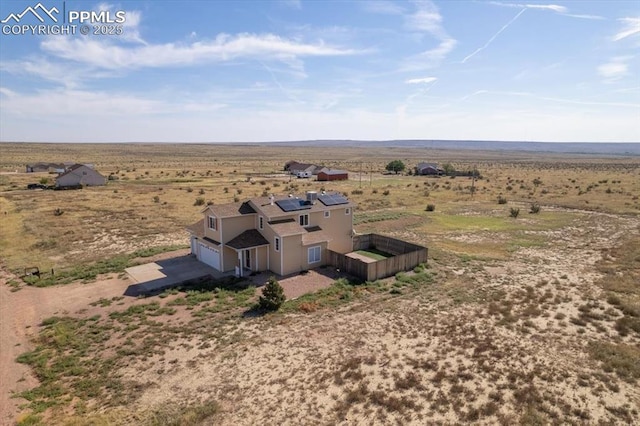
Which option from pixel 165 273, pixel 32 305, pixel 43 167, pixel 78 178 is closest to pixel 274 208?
pixel 165 273

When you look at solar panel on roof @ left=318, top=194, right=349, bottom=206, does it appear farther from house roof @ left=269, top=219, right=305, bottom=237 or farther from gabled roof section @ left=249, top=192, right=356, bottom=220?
house roof @ left=269, top=219, right=305, bottom=237

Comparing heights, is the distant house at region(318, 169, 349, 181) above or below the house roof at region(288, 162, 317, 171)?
Result: below

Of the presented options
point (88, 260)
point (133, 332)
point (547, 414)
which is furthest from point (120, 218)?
point (547, 414)

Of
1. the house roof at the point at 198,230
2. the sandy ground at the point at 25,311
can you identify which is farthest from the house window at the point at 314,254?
the sandy ground at the point at 25,311

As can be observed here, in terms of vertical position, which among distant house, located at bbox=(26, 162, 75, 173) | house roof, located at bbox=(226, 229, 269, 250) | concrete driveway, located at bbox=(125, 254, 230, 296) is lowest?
concrete driveway, located at bbox=(125, 254, 230, 296)

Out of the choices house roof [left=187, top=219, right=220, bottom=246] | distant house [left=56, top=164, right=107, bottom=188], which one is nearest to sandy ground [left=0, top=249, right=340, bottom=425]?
house roof [left=187, top=219, right=220, bottom=246]

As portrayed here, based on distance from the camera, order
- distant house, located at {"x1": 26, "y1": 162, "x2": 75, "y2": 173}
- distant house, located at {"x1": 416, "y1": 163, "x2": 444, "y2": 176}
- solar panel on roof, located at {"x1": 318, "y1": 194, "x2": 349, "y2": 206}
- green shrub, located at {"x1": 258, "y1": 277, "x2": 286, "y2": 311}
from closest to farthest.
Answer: green shrub, located at {"x1": 258, "y1": 277, "x2": 286, "y2": 311}
solar panel on roof, located at {"x1": 318, "y1": 194, "x2": 349, "y2": 206}
distant house, located at {"x1": 26, "y1": 162, "x2": 75, "y2": 173}
distant house, located at {"x1": 416, "y1": 163, "x2": 444, "y2": 176}

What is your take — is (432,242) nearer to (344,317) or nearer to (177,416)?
(344,317)
